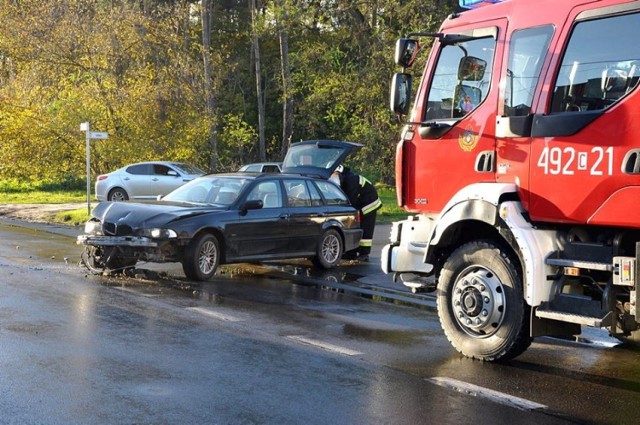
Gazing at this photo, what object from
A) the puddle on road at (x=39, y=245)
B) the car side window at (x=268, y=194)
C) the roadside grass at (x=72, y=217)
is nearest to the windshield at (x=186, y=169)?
the roadside grass at (x=72, y=217)

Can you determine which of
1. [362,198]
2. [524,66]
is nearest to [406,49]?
[524,66]

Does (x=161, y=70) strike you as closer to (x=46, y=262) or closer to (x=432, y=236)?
(x=46, y=262)

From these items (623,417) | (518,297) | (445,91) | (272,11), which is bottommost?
(623,417)

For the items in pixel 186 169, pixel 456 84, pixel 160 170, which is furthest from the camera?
pixel 186 169

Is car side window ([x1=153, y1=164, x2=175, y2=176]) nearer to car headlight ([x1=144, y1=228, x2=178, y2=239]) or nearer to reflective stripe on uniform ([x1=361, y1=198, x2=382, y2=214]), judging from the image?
reflective stripe on uniform ([x1=361, y1=198, x2=382, y2=214])

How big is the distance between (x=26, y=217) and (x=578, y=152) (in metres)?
20.2

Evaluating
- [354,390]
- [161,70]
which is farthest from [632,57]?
[161,70]

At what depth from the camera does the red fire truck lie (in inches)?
267

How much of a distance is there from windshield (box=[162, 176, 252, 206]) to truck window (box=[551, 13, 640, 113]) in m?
6.81

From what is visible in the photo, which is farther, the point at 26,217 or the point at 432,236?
the point at 26,217

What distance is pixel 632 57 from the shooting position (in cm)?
671

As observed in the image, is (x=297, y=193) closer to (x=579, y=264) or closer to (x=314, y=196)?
(x=314, y=196)

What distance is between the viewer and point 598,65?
698 centimetres

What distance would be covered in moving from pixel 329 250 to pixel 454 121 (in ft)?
22.2
